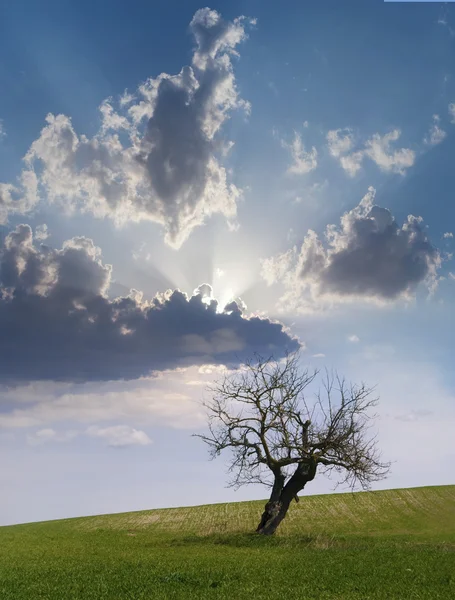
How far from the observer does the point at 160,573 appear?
2183cm

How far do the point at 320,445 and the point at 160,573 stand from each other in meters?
22.8

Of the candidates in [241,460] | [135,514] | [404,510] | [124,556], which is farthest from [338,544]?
[135,514]

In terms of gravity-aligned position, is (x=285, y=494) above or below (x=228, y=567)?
above

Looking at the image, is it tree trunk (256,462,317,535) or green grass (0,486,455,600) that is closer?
green grass (0,486,455,600)

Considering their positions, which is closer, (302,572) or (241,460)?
(302,572)

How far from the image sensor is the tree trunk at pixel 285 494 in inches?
1628

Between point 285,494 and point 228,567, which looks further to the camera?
point 285,494

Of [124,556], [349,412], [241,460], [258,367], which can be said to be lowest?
[124,556]

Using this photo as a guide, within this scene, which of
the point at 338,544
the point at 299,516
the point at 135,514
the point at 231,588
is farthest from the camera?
the point at 135,514

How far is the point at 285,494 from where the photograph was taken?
4206cm

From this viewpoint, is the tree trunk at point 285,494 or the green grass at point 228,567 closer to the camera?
the green grass at point 228,567

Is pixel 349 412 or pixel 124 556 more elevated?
pixel 349 412

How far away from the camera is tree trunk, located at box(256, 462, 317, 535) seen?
136 feet

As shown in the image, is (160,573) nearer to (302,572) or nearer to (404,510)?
(302,572)
